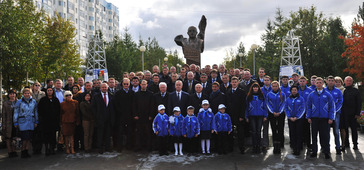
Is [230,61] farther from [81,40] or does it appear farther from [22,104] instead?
[22,104]

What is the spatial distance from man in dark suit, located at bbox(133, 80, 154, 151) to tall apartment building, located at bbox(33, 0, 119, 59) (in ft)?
131

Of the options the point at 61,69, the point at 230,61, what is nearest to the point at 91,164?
the point at 61,69

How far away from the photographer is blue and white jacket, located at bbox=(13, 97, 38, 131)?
285 inches

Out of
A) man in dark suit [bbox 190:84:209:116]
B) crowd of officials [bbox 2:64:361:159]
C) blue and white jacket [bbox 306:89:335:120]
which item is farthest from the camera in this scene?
man in dark suit [bbox 190:84:209:116]

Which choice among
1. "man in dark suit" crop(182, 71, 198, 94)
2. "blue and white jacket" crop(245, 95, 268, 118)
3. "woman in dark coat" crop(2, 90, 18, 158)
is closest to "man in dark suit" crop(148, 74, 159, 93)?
"man in dark suit" crop(182, 71, 198, 94)

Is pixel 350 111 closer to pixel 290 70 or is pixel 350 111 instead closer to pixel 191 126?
pixel 191 126

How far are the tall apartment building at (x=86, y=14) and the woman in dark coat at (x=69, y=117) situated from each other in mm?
39400

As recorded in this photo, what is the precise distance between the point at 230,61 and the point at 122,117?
51.1 meters

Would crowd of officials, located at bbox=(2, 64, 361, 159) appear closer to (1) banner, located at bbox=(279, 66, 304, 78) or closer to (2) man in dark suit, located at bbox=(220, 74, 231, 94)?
(2) man in dark suit, located at bbox=(220, 74, 231, 94)

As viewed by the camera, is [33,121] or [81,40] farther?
Answer: [81,40]

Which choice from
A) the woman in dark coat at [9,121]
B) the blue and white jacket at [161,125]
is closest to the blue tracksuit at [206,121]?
the blue and white jacket at [161,125]

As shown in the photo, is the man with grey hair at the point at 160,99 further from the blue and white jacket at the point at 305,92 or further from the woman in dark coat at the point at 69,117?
the blue and white jacket at the point at 305,92

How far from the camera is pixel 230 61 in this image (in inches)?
2251

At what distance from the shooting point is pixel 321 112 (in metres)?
6.82
